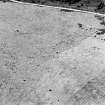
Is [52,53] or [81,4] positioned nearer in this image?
[52,53]

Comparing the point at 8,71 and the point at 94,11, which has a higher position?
the point at 94,11

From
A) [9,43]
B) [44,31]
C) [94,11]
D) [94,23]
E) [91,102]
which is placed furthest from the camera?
[94,11]

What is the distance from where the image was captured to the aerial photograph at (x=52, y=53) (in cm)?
1551

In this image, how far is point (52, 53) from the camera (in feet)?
66.2

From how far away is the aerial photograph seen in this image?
50.9 feet

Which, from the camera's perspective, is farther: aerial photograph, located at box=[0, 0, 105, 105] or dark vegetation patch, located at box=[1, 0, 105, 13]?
dark vegetation patch, located at box=[1, 0, 105, 13]

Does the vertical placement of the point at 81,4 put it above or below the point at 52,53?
above

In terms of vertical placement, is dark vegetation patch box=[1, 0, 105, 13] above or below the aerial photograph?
above

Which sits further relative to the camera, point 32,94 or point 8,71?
point 8,71

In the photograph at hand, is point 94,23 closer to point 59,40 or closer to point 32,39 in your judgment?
point 59,40

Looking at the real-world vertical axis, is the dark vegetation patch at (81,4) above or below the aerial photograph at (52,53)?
above

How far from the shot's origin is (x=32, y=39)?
22.3m

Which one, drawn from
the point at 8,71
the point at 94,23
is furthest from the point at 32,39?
the point at 94,23

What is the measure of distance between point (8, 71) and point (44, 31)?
24.1ft
